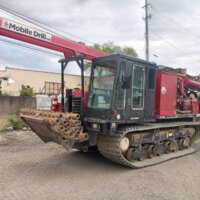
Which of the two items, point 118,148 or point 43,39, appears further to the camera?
point 118,148

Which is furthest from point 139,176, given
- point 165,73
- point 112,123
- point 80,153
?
point 165,73

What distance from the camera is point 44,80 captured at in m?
31.5

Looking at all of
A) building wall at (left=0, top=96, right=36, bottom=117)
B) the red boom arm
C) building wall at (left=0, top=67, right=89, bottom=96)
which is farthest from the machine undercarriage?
building wall at (left=0, top=67, right=89, bottom=96)

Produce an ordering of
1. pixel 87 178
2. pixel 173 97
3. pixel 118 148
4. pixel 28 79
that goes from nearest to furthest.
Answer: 1. pixel 87 178
2. pixel 118 148
3. pixel 173 97
4. pixel 28 79

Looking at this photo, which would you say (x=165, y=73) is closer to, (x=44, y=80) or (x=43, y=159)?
(x=43, y=159)

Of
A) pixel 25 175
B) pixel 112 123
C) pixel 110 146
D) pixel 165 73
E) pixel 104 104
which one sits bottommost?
pixel 25 175

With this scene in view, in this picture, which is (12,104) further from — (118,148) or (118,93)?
(118,148)

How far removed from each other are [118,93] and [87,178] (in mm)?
2125

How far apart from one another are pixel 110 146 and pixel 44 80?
85.2 ft

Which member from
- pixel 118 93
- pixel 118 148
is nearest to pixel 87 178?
pixel 118 148

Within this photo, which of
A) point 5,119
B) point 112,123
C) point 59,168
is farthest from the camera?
point 5,119

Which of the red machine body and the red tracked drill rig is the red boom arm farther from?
the red machine body

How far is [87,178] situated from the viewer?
6141mm

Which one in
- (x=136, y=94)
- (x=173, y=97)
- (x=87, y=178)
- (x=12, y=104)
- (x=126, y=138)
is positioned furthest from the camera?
(x=12, y=104)
